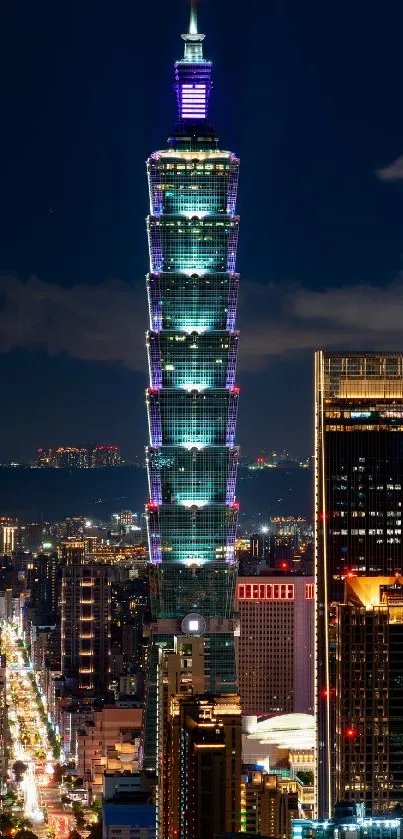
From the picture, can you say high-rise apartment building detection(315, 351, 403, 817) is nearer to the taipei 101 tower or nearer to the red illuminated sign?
the taipei 101 tower

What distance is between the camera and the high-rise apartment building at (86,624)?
5484 cm

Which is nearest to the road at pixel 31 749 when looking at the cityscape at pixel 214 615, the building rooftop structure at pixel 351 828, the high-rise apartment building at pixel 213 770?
the cityscape at pixel 214 615

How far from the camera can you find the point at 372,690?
2706 centimetres

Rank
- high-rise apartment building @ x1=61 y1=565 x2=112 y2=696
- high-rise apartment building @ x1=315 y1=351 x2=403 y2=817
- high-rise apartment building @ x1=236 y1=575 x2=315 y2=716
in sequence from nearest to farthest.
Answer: high-rise apartment building @ x1=315 y1=351 x2=403 y2=817, high-rise apartment building @ x1=236 y1=575 x2=315 y2=716, high-rise apartment building @ x1=61 y1=565 x2=112 y2=696

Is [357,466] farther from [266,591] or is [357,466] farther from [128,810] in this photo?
[266,591]

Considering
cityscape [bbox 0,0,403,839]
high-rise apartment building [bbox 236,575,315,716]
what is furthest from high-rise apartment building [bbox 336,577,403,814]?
high-rise apartment building [bbox 236,575,315,716]

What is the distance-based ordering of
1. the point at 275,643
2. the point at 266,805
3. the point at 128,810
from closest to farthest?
the point at 266,805, the point at 128,810, the point at 275,643

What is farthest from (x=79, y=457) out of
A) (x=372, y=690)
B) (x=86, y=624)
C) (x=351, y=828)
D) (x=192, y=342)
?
(x=351, y=828)

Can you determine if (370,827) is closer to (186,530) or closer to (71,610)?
(186,530)

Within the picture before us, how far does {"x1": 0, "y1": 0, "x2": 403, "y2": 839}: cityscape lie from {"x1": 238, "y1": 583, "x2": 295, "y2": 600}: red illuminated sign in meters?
0.04

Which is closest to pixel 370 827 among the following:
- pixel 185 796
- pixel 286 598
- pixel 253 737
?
pixel 185 796

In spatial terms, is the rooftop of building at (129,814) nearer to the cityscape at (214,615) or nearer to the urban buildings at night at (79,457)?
the cityscape at (214,615)

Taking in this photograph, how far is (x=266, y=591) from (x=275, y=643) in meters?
1.28

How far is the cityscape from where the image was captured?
26.7 metres
